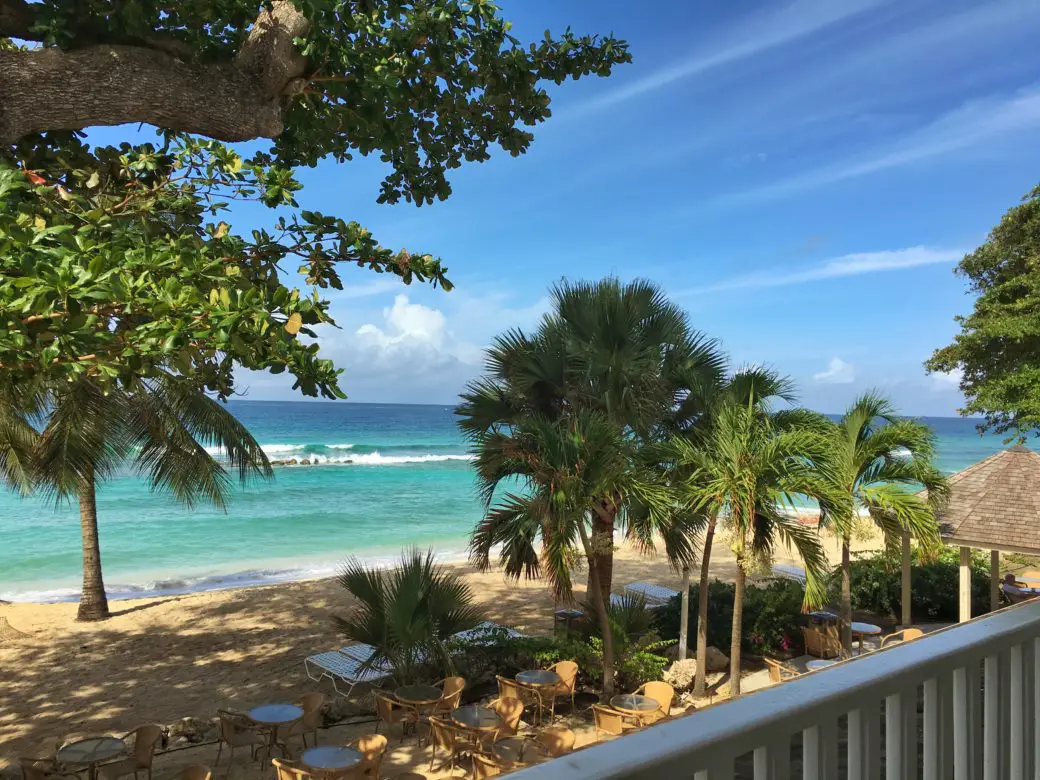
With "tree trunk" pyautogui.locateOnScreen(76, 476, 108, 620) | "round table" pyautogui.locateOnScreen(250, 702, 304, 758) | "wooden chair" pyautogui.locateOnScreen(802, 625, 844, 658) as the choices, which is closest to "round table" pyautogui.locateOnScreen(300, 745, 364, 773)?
"round table" pyautogui.locateOnScreen(250, 702, 304, 758)

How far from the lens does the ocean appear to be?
22.7 m

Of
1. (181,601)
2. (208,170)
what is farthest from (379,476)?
(208,170)

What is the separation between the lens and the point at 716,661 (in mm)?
11242

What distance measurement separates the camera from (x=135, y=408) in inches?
525

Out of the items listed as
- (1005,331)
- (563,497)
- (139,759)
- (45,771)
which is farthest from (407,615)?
(1005,331)

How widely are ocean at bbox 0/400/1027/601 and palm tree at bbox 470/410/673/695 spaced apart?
6593 millimetres

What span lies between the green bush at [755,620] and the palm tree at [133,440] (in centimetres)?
833

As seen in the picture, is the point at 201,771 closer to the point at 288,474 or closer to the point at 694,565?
the point at 694,565

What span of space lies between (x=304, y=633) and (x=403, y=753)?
265 inches

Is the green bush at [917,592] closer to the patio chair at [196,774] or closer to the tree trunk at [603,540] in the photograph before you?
the tree trunk at [603,540]

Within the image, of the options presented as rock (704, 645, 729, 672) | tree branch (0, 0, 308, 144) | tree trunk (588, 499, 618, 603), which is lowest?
rock (704, 645, 729, 672)

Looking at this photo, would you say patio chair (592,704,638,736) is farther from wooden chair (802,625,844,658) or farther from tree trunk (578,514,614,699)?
wooden chair (802,625,844,658)

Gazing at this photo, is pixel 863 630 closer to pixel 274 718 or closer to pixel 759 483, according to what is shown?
pixel 759 483

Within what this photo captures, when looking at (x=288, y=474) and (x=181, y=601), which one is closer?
(x=181, y=601)
